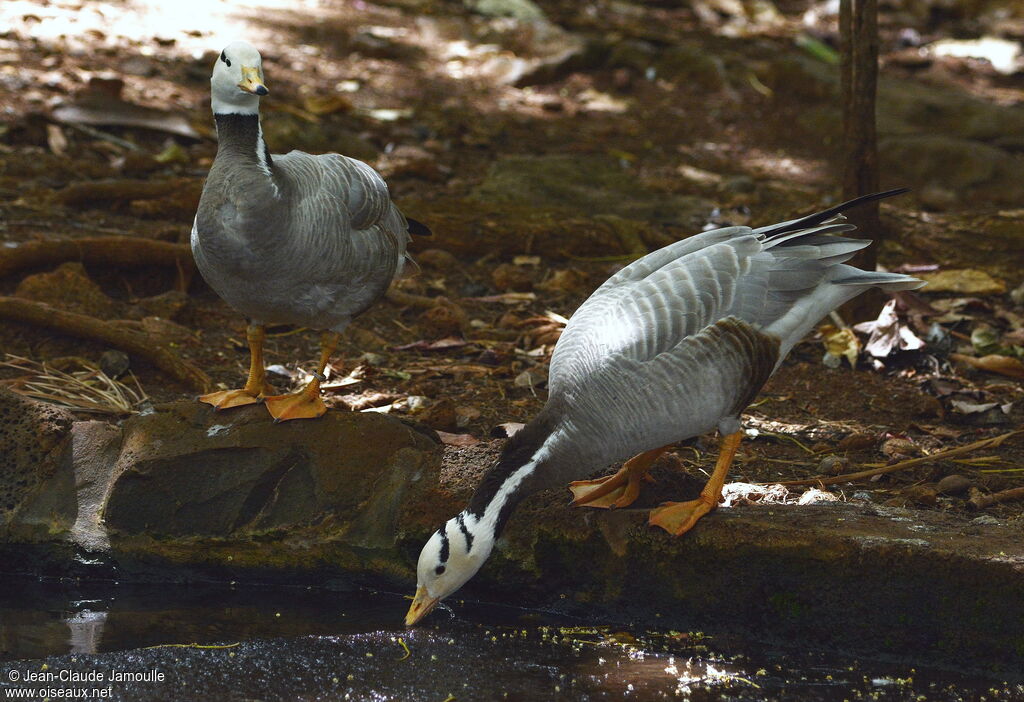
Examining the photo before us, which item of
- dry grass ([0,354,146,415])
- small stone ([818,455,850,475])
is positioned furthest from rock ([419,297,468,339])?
small stone ([818,455,850,475])

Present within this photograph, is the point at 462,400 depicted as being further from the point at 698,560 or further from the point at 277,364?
the point at 698,560

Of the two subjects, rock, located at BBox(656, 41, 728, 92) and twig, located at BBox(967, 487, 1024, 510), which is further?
rock, located at BBox(656, 41, 728, 92)

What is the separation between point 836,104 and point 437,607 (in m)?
8.25

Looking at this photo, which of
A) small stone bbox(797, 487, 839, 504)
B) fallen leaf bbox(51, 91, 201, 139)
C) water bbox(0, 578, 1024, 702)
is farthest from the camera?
fallen leaf bbox(51, 91, 201, 139)

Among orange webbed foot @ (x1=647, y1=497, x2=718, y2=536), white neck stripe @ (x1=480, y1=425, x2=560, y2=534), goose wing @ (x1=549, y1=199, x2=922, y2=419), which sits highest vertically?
goose wing @ (x1=549, y1=199, x2=922, y2=419)

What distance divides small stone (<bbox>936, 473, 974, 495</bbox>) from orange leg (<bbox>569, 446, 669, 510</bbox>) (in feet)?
4.70

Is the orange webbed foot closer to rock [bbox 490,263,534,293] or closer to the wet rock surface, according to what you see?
the wet rock surface

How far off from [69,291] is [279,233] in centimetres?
250

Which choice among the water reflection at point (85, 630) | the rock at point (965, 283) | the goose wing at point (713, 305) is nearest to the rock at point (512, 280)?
the rock at point (965, 283)

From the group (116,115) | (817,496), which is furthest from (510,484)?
(116,115)

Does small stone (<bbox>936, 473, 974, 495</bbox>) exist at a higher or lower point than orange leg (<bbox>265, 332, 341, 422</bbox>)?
lower

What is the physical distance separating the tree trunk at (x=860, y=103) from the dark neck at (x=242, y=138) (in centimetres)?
352

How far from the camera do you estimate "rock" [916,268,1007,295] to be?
23.6 feet

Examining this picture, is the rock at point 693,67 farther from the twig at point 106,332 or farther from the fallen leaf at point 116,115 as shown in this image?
→ the twig at point 106,332
